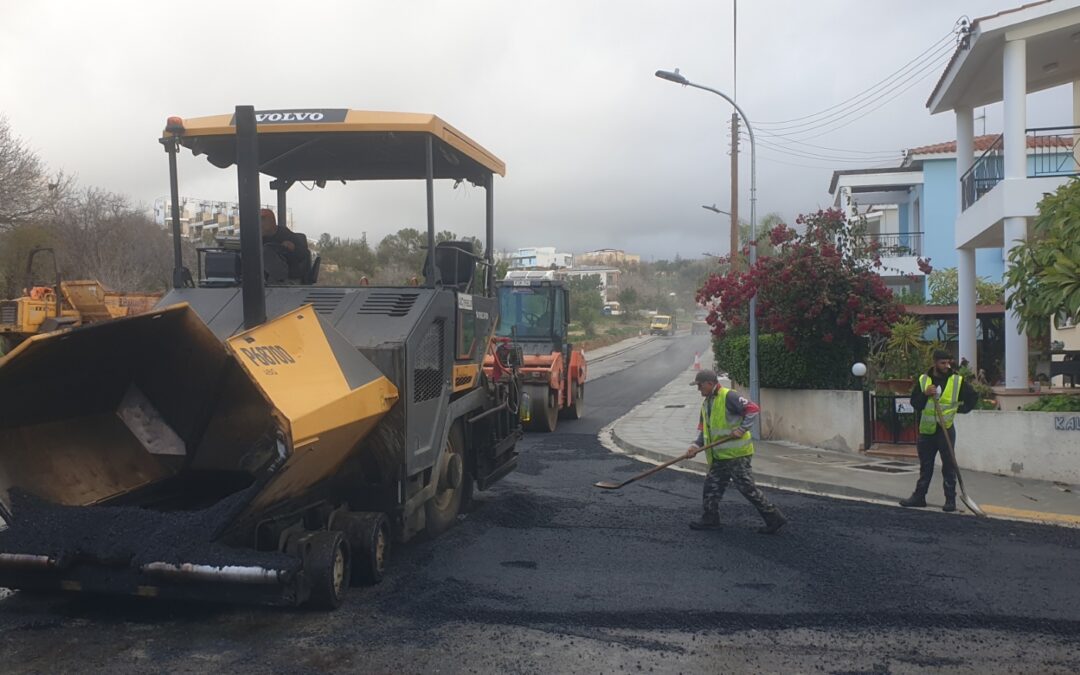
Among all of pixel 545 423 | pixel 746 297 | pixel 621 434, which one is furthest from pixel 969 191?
pixel 545 423

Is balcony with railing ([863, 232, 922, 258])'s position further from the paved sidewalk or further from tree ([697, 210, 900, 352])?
the paved sidewalk

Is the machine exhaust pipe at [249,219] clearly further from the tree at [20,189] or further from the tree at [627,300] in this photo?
the tree at [627,300]

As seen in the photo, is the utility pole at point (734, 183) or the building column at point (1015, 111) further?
the utility pole at point (734, 183)

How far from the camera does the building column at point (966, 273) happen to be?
14992 mm

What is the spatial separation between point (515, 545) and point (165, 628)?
2914 mm

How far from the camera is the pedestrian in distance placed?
30.5 feet

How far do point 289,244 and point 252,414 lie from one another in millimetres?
1810

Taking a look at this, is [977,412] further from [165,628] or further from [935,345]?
[165,628]

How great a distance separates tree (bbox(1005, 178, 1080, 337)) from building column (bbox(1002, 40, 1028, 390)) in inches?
50.8

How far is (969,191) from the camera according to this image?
51.1 ft

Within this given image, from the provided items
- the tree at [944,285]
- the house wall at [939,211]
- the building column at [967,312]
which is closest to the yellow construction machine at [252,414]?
the building column at [967,312]

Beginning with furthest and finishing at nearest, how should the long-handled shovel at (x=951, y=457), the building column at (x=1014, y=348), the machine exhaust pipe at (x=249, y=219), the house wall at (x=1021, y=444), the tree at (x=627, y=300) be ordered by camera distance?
1. the tree at (x=627, y=300)
2. the building column at (x=1014, y=348)
3. the house wall at (x=1021, y=444)
4. the long-handled shovel at (x=951, y=457)
5. the machine exhaust pipe at (x=249, y=219)

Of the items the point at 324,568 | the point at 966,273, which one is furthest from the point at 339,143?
the point at 966,273

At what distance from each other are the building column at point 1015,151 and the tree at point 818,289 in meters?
1.62
